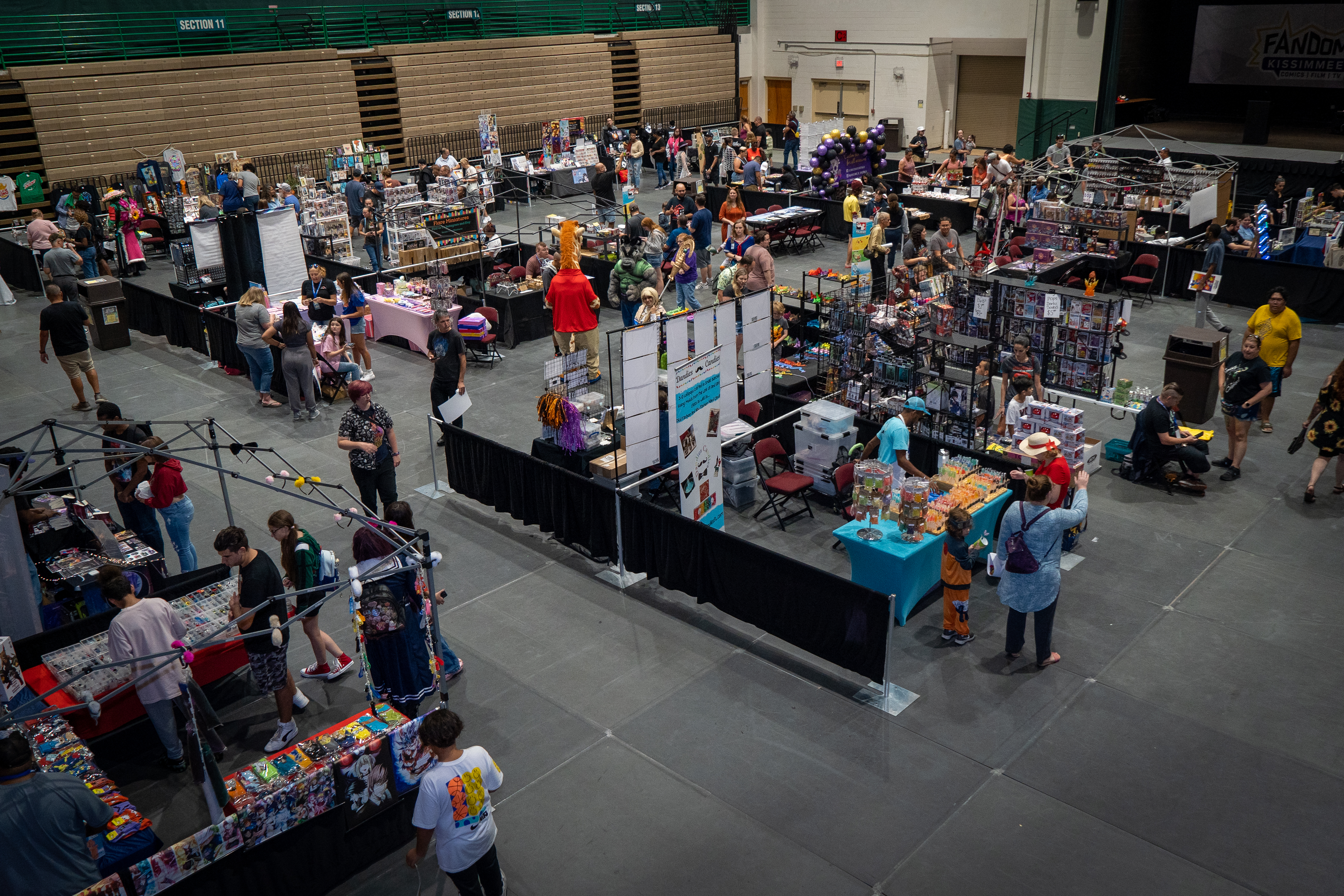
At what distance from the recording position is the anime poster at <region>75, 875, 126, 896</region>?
503 centimetres

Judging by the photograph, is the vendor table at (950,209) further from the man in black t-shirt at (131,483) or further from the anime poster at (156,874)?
the anime poster at (156,874)

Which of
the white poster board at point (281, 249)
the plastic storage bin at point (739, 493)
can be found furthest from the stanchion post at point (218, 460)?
the white poster board at point (281, 249)

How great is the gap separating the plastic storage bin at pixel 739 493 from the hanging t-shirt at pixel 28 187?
67.9 feet

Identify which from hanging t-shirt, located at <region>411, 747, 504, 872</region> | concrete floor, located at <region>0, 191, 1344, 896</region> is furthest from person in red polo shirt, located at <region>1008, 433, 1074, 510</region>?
hanging t-shirt, located at <region>411, 747, 504, 872</region>

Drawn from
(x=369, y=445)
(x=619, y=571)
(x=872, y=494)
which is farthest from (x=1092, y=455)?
(x=369, y=445)

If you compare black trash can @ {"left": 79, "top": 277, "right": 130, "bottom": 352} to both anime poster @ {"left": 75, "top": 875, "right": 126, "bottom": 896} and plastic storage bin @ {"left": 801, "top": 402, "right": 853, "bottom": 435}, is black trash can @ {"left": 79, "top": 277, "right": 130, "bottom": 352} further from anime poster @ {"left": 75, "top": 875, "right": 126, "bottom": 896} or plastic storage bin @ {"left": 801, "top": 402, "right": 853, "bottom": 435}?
anime poster @ {"left": 75, "top": 875, "right": 126, "bottom": 896}

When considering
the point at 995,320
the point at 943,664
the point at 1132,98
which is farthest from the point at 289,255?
the point at 1132,98

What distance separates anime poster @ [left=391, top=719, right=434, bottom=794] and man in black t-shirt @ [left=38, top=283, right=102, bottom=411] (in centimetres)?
879

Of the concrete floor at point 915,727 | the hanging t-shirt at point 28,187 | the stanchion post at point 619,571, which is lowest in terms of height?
the concrete floor at point 915,727

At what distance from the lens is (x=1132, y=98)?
30.7 metres

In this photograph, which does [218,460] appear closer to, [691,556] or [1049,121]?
[691,556]

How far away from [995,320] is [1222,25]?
21940 mm

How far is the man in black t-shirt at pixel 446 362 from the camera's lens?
1125 centimetres

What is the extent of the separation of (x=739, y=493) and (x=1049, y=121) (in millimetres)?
24040
